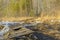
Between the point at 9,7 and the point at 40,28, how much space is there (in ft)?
4.11

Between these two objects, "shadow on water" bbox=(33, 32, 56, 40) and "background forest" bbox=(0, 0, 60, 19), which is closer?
"shadow on water" bbox=(33, 32, 56, 40)

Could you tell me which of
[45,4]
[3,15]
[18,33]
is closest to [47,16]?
[45,4]

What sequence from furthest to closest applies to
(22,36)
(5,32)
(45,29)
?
1. (45,29)
2. (5,32)
3. (22,36)

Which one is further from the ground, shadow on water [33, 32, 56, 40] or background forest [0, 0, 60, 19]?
background forest [0, 0, 60, 19]

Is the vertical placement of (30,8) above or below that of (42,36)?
above

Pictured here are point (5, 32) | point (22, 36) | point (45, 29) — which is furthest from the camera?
point (45, 29)

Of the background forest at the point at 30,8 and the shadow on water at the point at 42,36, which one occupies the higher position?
the background forest at the point at 30,8

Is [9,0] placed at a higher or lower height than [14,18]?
higher

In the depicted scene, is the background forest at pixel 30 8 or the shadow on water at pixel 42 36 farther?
the background forest at pixel 30 8

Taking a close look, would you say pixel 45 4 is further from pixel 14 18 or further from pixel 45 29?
pixel 45 29

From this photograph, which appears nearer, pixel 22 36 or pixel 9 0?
pixel 22 36

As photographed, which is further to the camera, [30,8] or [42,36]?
[30,8]

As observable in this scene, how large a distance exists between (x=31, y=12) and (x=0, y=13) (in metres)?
0.64

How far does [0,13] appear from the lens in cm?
370
